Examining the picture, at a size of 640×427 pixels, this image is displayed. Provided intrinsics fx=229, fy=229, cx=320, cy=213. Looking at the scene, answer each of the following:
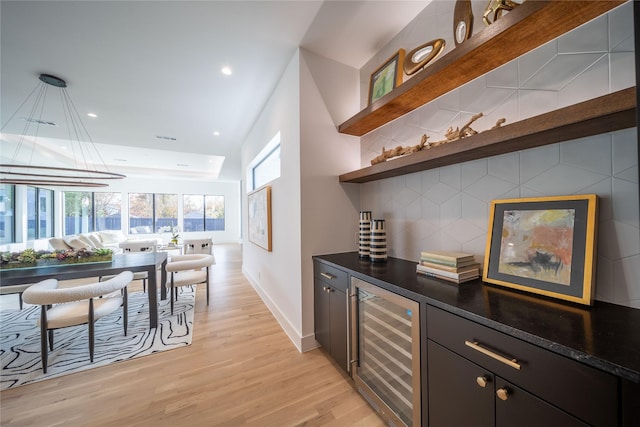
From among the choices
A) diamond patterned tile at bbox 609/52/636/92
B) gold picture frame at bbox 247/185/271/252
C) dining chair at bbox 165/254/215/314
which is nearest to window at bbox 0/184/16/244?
dining chair at bbox 165/254/215/314

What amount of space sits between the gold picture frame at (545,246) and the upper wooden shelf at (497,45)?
2.50ft

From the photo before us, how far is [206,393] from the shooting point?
1.63m

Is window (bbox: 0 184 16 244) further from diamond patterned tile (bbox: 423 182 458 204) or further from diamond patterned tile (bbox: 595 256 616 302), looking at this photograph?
diamond patterned tile (bbox: 595 256 616 302)

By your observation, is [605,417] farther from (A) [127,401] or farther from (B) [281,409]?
(A) [127,401]

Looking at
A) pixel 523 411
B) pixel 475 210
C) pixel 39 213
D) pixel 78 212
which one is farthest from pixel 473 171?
pixel 78 212

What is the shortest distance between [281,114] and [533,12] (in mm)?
2077

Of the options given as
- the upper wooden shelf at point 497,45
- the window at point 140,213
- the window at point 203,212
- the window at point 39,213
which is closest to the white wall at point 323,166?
the upper wooden shelf at point 497,45

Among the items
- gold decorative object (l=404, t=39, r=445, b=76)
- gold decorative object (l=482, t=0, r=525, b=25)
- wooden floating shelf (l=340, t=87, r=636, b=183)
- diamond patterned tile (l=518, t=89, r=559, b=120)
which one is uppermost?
gold decorative object (l=404, t=39, r=445, b=76)

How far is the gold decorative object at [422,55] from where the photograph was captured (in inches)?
58.5

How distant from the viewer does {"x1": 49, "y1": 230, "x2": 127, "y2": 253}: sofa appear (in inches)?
196

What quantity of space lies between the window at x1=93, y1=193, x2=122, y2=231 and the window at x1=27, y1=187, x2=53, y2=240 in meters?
1.14

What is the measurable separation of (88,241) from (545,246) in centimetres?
858

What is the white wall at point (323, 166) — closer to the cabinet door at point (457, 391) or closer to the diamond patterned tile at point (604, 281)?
the cabinet door at point (457, 391)

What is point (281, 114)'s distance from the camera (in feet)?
8.32
